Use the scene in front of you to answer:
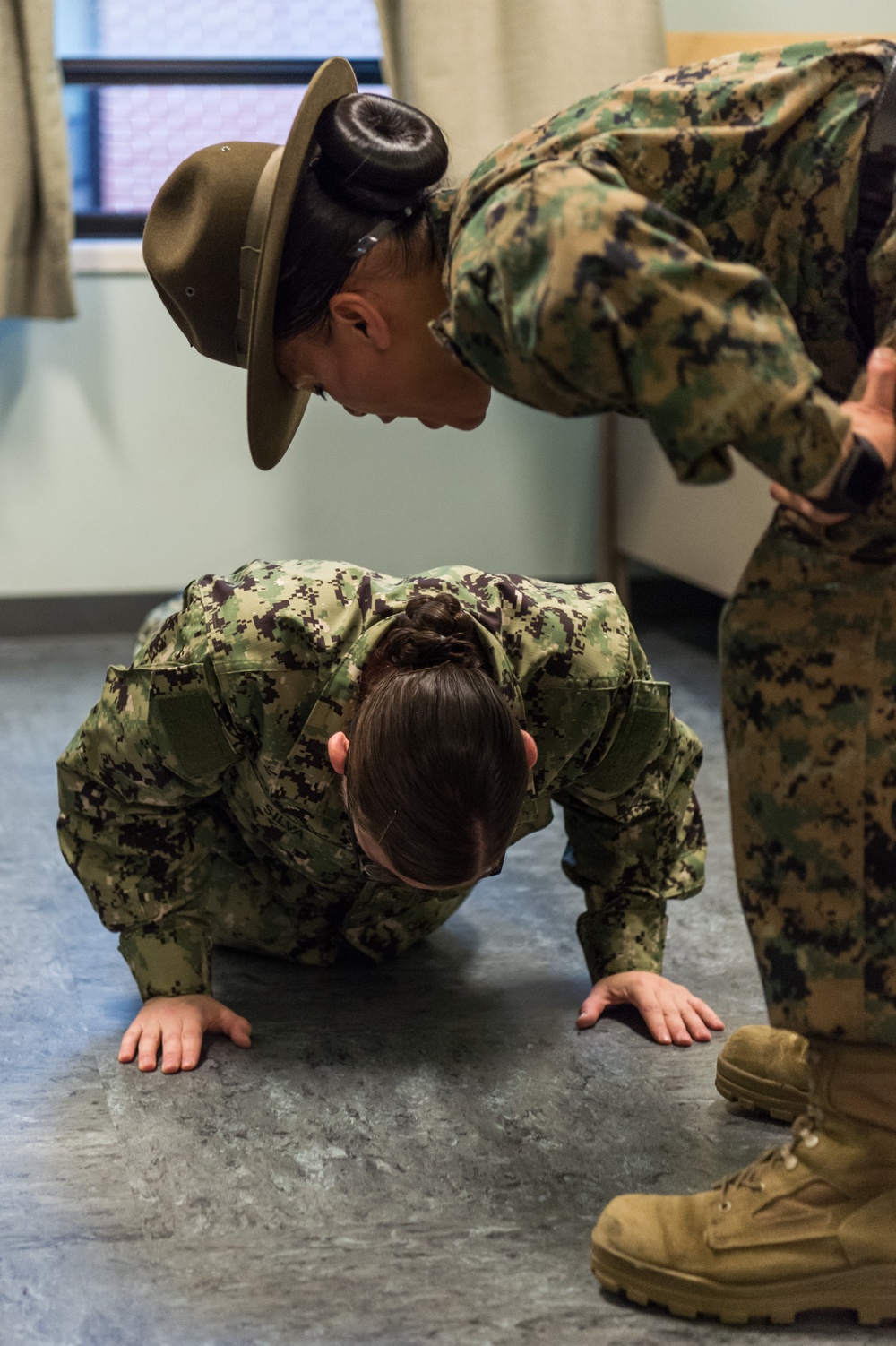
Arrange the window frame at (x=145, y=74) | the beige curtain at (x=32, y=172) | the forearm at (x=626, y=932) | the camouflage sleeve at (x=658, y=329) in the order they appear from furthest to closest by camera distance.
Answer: the window frame at (x=145, y=74), the beige curtain at (x=32, y=172), the forearm at (x=626, y=932), the camouflage sleeve at (x=658, y=329)

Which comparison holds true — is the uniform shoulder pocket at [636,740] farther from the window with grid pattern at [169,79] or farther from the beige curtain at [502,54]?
the window with grid pattern at [169,79]

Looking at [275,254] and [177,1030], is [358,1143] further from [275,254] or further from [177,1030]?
[275,254]

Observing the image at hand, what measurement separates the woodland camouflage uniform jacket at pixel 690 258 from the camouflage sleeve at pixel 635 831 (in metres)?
0.42

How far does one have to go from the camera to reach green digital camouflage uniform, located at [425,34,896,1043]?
0.71 meters

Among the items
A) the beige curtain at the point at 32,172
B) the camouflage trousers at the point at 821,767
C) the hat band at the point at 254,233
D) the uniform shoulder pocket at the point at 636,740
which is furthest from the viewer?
the beige curtain at the point at 32,172

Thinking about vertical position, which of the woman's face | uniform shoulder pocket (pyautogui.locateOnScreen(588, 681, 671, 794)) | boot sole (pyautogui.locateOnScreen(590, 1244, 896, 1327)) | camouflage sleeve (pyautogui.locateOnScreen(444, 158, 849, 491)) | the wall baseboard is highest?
camouflage sleeve (pyautogui.locateOnScreen(444, 158, 849, 491))

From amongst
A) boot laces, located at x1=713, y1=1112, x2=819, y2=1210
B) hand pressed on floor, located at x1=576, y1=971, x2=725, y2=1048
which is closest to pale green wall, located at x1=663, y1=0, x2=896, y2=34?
hand pressed on floor, located at x1=576, y1=971, x2=725, y2=1048

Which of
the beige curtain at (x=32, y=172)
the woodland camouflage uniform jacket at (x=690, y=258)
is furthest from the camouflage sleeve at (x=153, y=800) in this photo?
the beige curtain at (x=32, y=172)

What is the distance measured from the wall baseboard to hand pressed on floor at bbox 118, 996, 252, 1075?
1917mm

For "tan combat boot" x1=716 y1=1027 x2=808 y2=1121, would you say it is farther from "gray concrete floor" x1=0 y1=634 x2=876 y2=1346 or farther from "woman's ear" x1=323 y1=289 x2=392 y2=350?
"woman's ear" x1=323 y1=289 x2=392 y2=350

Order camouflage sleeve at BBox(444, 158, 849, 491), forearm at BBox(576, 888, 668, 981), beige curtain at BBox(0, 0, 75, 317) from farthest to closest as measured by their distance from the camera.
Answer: beige curtain at BBox(0, 0, 75, 317) → forearm at BBox(576, 888, 668, 981) → camouflage sleeve at BBox(444, 158, 849, 491)

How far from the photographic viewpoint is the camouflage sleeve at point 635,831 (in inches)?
48.7

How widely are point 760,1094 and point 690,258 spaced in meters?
0.73

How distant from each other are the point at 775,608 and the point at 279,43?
2.58m
